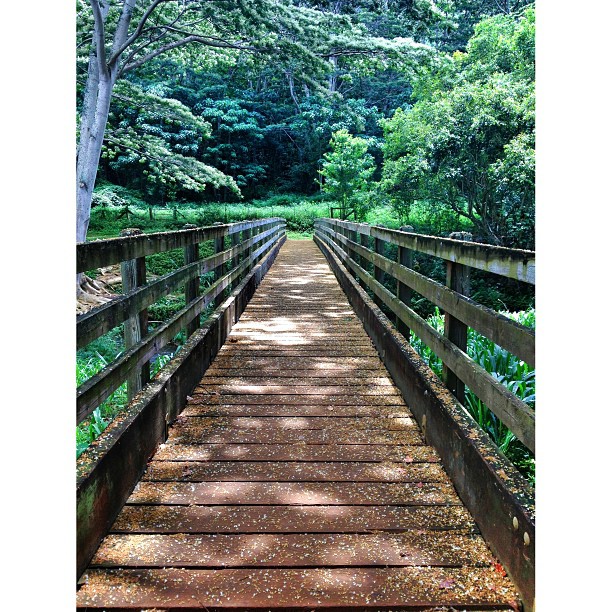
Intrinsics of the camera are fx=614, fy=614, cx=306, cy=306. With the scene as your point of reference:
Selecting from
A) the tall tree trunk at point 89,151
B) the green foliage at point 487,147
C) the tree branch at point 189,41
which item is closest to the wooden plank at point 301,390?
the tall tree trunk at point 89,151

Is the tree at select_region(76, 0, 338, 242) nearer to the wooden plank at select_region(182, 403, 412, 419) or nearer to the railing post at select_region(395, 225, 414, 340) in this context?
the railing post at select_region(395, 225, 414, 340)

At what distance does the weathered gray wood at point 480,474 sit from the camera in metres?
2.13

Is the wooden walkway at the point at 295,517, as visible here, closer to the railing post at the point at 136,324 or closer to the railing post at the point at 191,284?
the railing post at the point at 136,324

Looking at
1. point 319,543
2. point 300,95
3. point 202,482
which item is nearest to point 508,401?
point 319,543

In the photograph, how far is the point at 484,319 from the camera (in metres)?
2.82

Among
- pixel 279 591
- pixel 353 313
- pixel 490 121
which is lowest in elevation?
pixel 279 591

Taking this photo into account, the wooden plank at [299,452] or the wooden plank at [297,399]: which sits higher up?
the wooden plank at [297,399]

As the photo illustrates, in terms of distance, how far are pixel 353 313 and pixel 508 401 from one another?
17.7ft

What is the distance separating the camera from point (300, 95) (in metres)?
49.8

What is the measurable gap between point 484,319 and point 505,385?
206cm

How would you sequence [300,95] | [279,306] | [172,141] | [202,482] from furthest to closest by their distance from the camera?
[300,95], [172,141], [279,306], [202,482]

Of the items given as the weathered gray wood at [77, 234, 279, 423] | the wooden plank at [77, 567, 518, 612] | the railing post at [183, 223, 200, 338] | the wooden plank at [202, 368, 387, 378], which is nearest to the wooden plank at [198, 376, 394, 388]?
the wooden plank at [202, 368, 387, 378]

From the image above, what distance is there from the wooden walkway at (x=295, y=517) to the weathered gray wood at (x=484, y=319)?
2.63 feet
